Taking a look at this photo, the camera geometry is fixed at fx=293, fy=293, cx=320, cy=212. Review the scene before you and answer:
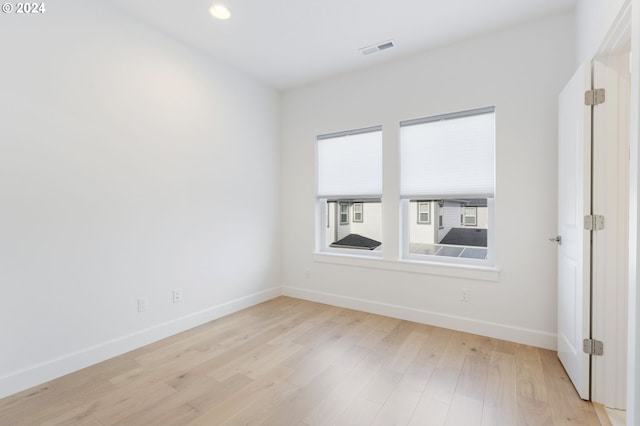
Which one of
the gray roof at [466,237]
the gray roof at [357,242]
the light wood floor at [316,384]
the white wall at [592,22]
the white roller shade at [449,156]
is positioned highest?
the white wall at [592,22]

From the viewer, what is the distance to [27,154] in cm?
206

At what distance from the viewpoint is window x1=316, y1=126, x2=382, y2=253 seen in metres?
3.62

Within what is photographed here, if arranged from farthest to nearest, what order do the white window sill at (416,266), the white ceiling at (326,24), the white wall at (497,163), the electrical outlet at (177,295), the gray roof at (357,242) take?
1. the gray roof at (357,242)
2. the electrical outlet at (177,295)
3. the white window sill at (416,266)
4. the white wall at (497,163)
5. the white ceiling at (326,24)

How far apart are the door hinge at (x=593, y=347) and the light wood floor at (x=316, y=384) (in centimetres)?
32

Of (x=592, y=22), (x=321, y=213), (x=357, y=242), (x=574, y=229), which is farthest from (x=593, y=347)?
(x=321, y=213)

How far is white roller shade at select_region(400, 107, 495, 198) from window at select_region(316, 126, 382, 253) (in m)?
0.38

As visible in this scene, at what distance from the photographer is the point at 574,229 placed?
203 cm

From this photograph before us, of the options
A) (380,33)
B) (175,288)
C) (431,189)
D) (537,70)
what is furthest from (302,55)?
(175,288)

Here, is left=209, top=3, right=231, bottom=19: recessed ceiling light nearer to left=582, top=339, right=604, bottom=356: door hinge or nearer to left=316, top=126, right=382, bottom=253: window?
left=316, top=126, right=382, bottom=253: window

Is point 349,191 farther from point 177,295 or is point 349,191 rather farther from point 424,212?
point 177,295

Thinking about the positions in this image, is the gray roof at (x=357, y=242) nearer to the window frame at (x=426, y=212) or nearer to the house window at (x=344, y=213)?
the house window at (x=344, y=213)

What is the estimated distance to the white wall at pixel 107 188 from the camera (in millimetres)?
2037

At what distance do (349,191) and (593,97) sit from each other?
2396 millimetres

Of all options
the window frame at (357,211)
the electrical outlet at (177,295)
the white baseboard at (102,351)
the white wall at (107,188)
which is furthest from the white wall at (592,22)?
the white baseboard at (102,351)
